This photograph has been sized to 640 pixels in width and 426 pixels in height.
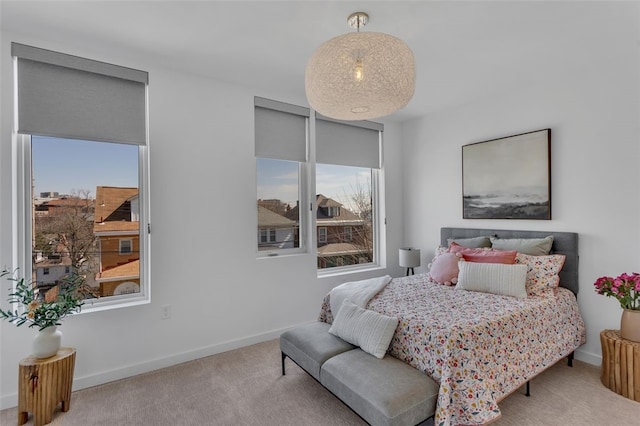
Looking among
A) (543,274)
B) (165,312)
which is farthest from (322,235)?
(543,274)

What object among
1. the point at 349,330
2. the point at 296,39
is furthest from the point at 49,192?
the point at 349,330

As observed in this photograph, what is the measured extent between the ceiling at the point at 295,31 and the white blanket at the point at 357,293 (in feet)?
6.39

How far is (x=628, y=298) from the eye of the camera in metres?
2.25

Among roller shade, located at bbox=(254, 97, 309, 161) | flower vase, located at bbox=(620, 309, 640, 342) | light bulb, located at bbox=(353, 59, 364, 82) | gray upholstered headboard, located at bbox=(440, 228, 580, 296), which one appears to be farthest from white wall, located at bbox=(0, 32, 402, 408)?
flower vase, located at bbox=(620, 309, 640, 342)

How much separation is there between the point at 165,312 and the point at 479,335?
2476 mm

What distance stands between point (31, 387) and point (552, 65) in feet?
14.9

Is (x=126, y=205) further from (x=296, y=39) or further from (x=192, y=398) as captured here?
(x=296, y=39)

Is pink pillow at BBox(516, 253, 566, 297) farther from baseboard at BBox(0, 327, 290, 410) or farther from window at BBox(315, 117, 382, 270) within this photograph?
baseboard at BBox(0, 327, 290, 410)

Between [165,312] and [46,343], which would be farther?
[165,312]

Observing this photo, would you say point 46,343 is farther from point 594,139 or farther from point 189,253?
point 594,139

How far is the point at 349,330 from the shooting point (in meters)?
2.18

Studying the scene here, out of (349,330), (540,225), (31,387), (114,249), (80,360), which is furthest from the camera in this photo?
(540,225)

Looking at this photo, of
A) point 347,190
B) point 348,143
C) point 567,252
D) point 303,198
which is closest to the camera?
point 567,252

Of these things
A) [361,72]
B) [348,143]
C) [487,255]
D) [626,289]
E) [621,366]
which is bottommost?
[621,366]
